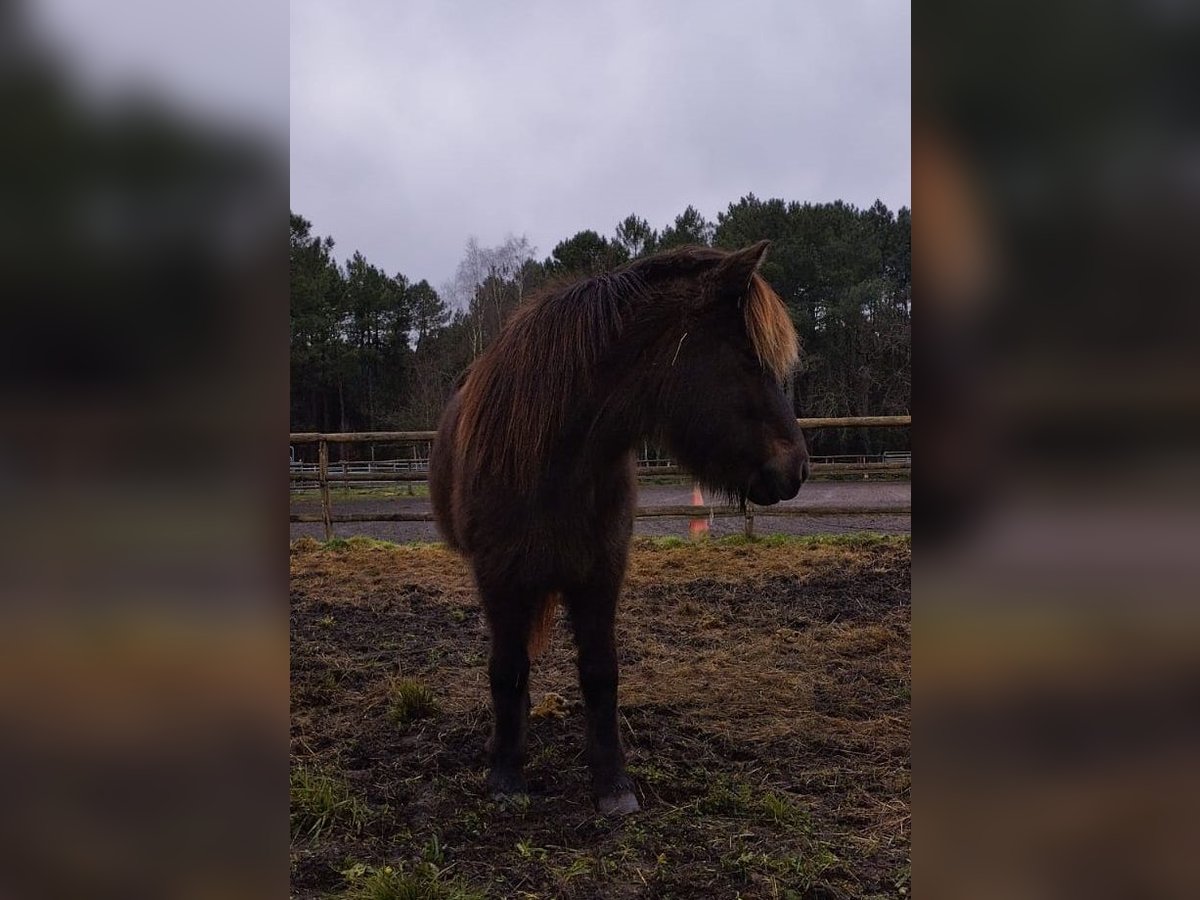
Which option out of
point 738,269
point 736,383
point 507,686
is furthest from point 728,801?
point 738,269

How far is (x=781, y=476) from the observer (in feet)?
9.10

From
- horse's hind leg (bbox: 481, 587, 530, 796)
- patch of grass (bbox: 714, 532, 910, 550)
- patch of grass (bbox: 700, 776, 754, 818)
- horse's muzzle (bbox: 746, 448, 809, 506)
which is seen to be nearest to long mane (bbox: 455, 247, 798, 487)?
horse's muzzle (bbox: 746, 448, 809, 506)

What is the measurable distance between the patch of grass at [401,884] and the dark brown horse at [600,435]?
75 centimetres

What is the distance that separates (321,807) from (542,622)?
1.20 m

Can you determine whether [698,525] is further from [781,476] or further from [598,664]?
[781,476]

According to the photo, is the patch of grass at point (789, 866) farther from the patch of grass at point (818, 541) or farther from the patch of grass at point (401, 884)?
the patch of grass at point (818, 541)

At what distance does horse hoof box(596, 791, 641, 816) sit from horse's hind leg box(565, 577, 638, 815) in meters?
0.09
